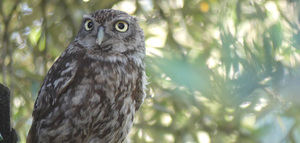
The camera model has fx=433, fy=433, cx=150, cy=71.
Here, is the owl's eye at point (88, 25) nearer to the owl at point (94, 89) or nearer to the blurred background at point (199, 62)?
the owl at point (94, 89)

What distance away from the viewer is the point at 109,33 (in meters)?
2.21

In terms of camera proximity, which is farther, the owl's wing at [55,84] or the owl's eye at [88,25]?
the owl's eye at [88,25]

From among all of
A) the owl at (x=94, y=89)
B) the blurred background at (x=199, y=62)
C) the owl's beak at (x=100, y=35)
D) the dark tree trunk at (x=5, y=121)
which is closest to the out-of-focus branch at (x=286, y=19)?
the blurred background at (x=199, y=62)

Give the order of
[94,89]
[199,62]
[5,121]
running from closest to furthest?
[5,121]
[94,89]
[199,62]

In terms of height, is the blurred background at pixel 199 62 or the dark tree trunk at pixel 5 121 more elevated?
the blurred background at pixel 199 62

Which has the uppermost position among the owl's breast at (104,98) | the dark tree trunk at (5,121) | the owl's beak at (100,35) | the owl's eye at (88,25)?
the owl's eye at (88,25)

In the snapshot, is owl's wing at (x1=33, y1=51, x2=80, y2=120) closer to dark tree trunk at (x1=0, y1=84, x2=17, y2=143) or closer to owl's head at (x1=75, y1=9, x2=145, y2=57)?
owl's head at (x1=75, y1=9, x2=145, y2=57)

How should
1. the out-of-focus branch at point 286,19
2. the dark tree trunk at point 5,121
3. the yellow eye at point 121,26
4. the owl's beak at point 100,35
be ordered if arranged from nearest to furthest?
1. the dark tree trunk at point 5,121
2. the out-of-focus branch at point 286,19
3. the owl's beak at point 100,35
4. the yellow eye at point 121,26

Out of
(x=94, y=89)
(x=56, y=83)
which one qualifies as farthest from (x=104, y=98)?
(x=56, y=83)

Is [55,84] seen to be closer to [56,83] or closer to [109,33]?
[56,83]

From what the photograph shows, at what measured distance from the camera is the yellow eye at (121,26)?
2.25m

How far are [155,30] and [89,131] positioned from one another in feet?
3.74

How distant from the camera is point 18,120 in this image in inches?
122

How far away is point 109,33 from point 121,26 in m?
0.09
